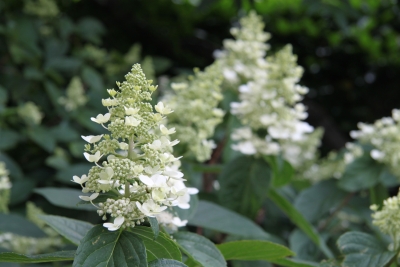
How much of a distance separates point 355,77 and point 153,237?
9.62ft

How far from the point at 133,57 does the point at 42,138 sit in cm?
81

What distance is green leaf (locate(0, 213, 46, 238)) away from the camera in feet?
4.43

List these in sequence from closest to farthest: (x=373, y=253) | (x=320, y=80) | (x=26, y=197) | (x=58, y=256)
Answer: (x=58, y=256) < (x=373, y=253) < (x=26, y=197) < (x=320, y=80)

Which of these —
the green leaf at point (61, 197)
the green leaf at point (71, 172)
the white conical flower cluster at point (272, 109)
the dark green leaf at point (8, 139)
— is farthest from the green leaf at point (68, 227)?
the dark green leaf at point (8, 139)

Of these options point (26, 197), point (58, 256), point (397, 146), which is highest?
point (397, 146)

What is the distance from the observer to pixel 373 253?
3.55 ft

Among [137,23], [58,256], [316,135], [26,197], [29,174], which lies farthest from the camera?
[137,23]

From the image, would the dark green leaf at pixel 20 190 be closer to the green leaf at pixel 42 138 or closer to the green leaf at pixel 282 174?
the green leaf at pixel 42 138

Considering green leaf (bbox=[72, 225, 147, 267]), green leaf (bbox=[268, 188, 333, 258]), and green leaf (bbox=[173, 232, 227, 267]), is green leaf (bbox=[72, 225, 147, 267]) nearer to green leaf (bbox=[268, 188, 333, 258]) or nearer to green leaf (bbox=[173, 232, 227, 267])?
green leaf (bbox=[173, 232, 227, 267])

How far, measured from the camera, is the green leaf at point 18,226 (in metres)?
1.35

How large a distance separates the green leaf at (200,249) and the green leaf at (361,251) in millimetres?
303

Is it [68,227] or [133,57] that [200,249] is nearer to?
[68,227]

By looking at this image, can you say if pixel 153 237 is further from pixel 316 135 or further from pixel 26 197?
pixel 316 135

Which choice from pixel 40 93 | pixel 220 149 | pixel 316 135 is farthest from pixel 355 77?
pixel 40 93
